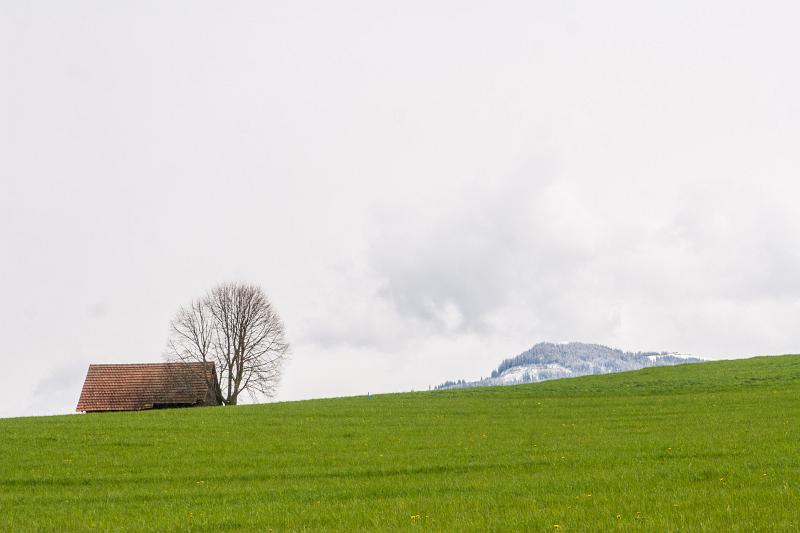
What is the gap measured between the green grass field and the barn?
2526cm

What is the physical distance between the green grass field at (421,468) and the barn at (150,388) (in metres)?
25.3

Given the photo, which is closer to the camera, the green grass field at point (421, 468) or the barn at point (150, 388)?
the green grass field at point (421, 468)

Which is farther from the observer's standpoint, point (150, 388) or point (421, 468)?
point (150, 388)

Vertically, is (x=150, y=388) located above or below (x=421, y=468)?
above

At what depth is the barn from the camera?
220 ft

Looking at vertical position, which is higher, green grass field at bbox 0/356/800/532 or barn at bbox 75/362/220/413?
barn at bbox 75/362/220/413

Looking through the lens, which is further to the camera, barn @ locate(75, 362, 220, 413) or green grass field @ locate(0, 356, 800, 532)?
barn @ locate(75, 362, 220, 413)

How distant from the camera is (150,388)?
68.6 meters

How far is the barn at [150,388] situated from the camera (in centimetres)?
6719

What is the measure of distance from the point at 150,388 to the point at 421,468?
53.1m

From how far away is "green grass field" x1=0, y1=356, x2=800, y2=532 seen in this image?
545 inches

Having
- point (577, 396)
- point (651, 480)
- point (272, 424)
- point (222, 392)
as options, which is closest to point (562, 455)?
point (651, 480)

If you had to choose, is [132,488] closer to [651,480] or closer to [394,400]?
[651,480]

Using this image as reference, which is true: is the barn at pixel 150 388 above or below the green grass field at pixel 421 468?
above
